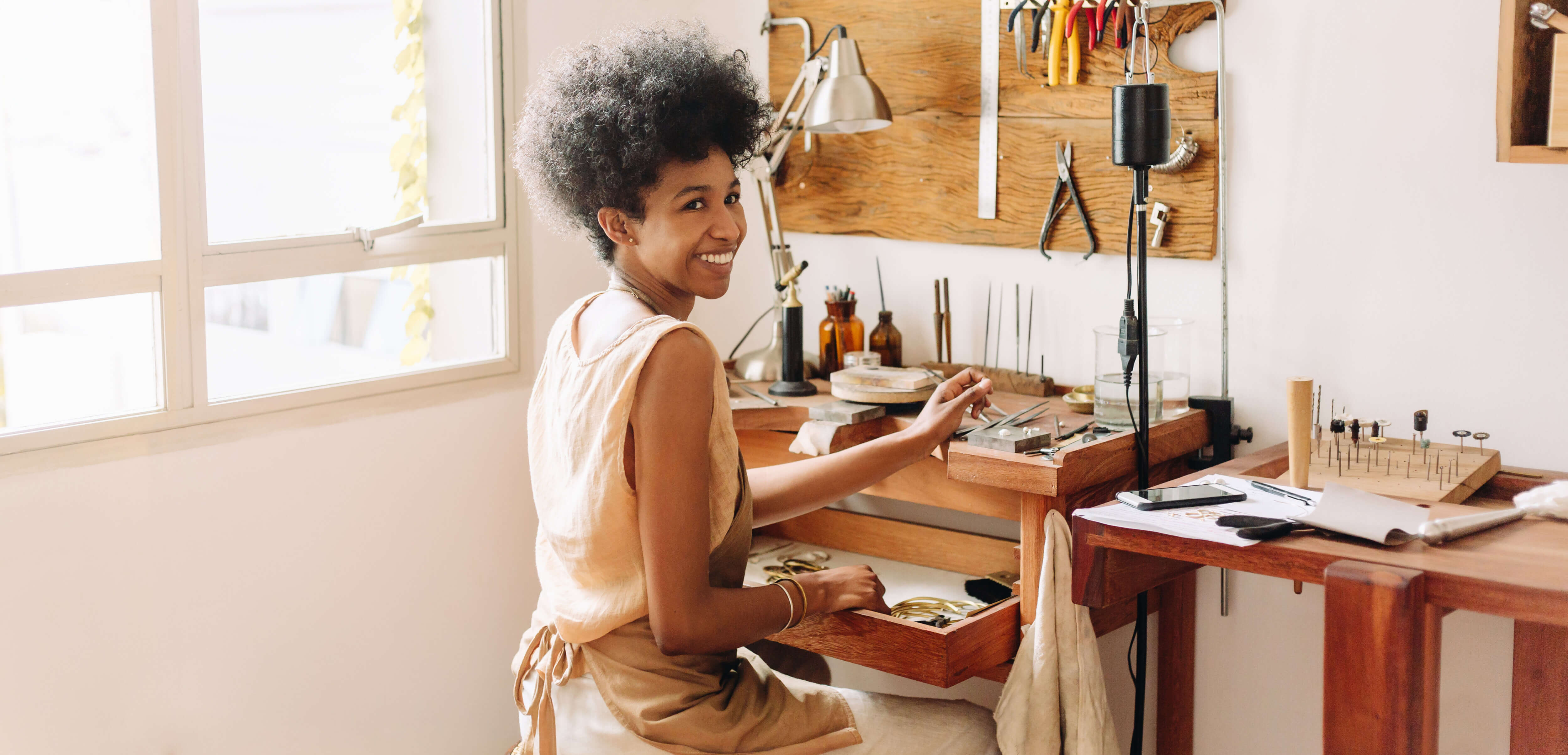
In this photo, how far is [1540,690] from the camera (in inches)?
82.3

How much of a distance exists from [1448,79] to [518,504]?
6.76 ft

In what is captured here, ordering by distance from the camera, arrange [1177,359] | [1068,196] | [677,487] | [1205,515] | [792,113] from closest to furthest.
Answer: [677,487]
[1205,515]
[1177,359]
[1068,196]
[792,113]

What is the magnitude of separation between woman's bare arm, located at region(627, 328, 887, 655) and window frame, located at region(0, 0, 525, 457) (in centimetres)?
112

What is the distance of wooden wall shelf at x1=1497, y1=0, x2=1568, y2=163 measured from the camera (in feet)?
5.94

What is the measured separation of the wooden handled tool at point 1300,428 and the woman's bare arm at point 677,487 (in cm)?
84

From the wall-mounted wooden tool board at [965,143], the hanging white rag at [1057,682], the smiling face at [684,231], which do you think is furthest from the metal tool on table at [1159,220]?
the smiling face at [684,231]

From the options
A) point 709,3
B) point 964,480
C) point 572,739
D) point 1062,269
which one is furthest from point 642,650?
point 709,3

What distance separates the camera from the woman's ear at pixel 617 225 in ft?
5.93

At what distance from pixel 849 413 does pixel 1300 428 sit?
786 mm

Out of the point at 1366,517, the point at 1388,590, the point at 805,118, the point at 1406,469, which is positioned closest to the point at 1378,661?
the point at 1388,590

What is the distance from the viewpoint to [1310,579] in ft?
5.30

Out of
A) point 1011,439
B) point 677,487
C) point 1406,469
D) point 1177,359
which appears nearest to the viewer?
point 677,487

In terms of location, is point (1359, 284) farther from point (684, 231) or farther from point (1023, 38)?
point (684, 231)

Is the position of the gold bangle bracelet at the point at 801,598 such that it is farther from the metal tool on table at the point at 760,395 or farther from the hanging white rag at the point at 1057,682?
the metal tool on table at the point at 760,395
